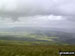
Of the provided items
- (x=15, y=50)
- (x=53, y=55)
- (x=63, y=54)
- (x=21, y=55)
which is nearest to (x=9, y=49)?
(x=15, y=50)

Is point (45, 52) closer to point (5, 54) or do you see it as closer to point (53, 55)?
point (53, 55)

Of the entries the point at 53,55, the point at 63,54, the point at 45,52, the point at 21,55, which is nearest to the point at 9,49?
the point at 21,55

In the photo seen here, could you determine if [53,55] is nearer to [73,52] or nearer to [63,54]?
[63,54]

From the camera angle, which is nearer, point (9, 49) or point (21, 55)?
point (21, 55)

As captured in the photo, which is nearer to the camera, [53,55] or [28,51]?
[53,55]

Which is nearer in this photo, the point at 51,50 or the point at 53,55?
the point at 53,55

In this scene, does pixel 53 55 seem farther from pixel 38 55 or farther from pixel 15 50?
pixel 15 50

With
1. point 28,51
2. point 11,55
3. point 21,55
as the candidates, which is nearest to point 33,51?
point 28,51
